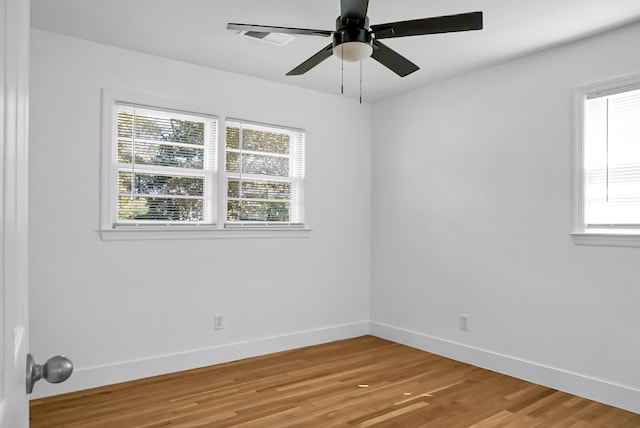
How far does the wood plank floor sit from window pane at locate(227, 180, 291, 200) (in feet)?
5.15

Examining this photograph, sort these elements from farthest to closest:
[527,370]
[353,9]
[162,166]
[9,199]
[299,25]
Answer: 1. [162,166]
2. [527,370]
3. [299,25]
4. [353,9]
5. [9,199]

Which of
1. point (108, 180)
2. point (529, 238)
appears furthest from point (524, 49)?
point (108, 180)

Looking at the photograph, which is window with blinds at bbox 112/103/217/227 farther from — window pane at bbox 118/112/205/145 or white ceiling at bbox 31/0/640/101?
white ceiling at bbox 31/0/640/101

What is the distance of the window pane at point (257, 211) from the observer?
14.1 ft

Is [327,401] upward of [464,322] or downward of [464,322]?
downward

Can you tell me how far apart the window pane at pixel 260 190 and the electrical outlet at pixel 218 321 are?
3.65ft

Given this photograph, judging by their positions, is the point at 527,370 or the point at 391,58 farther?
the point at 527,370

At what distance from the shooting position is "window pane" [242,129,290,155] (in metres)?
4.38

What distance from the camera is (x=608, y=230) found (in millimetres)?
3322

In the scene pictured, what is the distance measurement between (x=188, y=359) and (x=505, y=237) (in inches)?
117

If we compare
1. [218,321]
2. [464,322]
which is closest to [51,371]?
[218,321]

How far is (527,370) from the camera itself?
374cm

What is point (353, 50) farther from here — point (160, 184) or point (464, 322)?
point (464, 322)

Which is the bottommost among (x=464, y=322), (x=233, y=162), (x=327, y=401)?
(x=327, y=401)
